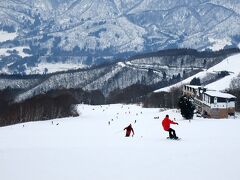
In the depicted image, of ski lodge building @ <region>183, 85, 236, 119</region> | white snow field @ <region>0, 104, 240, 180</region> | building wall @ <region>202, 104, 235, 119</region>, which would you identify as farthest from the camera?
ski lodge building @ <region>183, 85, 236, 119</region>

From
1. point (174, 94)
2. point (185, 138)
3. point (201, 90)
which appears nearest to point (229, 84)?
point (174, 94)

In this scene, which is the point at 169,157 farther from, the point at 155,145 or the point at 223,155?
the point at 155,145

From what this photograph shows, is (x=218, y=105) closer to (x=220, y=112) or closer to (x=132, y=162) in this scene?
(x=220, y=112)

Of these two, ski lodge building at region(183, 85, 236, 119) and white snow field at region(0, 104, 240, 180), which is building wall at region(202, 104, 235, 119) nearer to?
ski lodge building at region(183, 85, 236, 119)

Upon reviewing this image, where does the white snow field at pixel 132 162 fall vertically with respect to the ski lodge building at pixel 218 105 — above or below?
below

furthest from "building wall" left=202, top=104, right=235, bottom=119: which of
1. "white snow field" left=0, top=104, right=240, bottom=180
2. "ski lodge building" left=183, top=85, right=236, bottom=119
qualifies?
"white snow field" left=0, top=104, right=240, bottom=180

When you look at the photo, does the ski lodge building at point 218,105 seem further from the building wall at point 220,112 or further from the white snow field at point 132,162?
the white snow field at point 132,162

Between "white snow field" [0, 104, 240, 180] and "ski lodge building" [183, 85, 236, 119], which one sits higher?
"ski lodge building" [183, 85, 236, 119]

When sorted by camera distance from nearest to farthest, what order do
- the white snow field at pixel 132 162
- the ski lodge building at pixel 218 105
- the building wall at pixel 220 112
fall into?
the white snow field at pixel 132 162
the building wall at pixel 220 112
the ski lodge building at pixel 218 105

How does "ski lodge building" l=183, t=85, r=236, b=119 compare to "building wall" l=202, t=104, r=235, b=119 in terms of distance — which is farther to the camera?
"ski lodge building" l=183, t=85, r=236, b=119

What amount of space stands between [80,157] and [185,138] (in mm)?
8976

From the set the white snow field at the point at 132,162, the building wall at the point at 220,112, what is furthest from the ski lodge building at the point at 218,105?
the white snow field at the point at 132,162

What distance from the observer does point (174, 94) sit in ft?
470

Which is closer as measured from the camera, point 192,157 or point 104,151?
point 192,157
